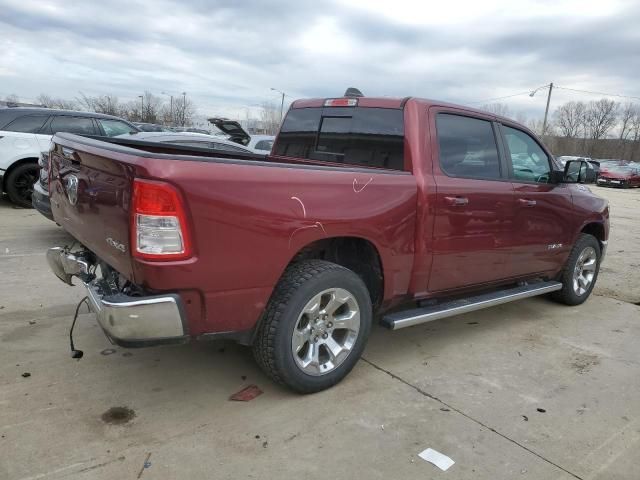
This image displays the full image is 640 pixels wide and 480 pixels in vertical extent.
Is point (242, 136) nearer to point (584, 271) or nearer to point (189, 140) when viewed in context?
point (189, 140)

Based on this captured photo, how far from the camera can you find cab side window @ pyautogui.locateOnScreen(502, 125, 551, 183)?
178 inches

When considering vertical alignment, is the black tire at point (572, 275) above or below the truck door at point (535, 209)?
below

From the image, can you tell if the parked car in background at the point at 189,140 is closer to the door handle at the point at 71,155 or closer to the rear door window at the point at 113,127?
the rear door window at the point at 113,127

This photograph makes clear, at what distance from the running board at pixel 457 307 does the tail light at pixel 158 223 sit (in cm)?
161

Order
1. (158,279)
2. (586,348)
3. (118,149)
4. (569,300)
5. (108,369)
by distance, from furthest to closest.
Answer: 1. (569,300)
2. (586,348)
3. (108,369)
4. (118,149)
5. (158,279)

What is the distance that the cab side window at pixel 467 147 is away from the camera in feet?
12.7

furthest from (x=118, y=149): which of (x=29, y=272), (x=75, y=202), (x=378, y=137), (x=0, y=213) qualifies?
(x=0, y=213)

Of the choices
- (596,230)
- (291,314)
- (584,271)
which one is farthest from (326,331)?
(596,230)

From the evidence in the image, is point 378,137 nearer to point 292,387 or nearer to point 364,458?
point 292,387

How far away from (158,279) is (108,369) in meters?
1.35

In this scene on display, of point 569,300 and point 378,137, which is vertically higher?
point 378,137

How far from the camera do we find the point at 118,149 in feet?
9.14

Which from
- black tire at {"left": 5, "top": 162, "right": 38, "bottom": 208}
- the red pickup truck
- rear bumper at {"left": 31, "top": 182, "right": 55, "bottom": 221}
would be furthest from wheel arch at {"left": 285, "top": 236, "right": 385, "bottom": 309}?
black tire at {"left": 5, "top": 162, "right": 38, "bottom": 208}

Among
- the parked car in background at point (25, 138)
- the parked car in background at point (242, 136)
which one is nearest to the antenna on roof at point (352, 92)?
the parked car in background at point (25, 138)
